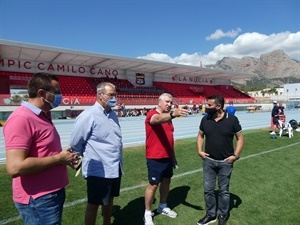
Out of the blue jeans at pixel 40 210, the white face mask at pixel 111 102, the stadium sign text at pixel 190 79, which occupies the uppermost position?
the stadium sign text at pixel 190 79

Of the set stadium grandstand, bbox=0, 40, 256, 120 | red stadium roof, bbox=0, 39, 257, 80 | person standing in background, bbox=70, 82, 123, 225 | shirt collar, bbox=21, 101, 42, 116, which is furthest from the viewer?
stadium grandstand, bbox=0, 40, 256, 120

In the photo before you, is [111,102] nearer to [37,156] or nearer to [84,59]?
[37,156]

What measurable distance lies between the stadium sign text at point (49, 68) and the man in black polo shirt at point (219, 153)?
29538 millimetres

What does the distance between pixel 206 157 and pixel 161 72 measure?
128 feet

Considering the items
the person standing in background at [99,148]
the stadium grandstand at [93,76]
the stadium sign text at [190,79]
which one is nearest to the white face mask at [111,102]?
the person standing in background at [99,148]

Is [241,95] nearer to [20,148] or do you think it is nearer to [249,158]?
[249,158]

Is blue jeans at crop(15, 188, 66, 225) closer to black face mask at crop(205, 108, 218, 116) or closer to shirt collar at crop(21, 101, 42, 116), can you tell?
shirt collar at crop(21, 101, 42, 116)

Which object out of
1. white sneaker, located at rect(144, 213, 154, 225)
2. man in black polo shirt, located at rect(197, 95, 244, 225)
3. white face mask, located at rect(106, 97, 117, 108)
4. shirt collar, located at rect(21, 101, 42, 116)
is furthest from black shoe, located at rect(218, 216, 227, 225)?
shirt collar, located at rect(21, 101, 42, 116)

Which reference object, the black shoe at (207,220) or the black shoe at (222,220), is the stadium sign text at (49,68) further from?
the black shoe at (222,220)

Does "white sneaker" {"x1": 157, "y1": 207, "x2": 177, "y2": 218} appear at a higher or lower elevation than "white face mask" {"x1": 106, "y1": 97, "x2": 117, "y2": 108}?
lower

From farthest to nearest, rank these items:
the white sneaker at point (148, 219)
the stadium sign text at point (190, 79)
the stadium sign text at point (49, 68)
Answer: the stadium sign text at point (190, 79) → the stadium sign text at point (49, 68) → the white sneaker at point (148, 219)

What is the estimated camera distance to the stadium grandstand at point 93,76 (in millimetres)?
27062

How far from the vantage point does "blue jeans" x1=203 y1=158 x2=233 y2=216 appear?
407 cm

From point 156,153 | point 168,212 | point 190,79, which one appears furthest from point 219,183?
point 190,79
